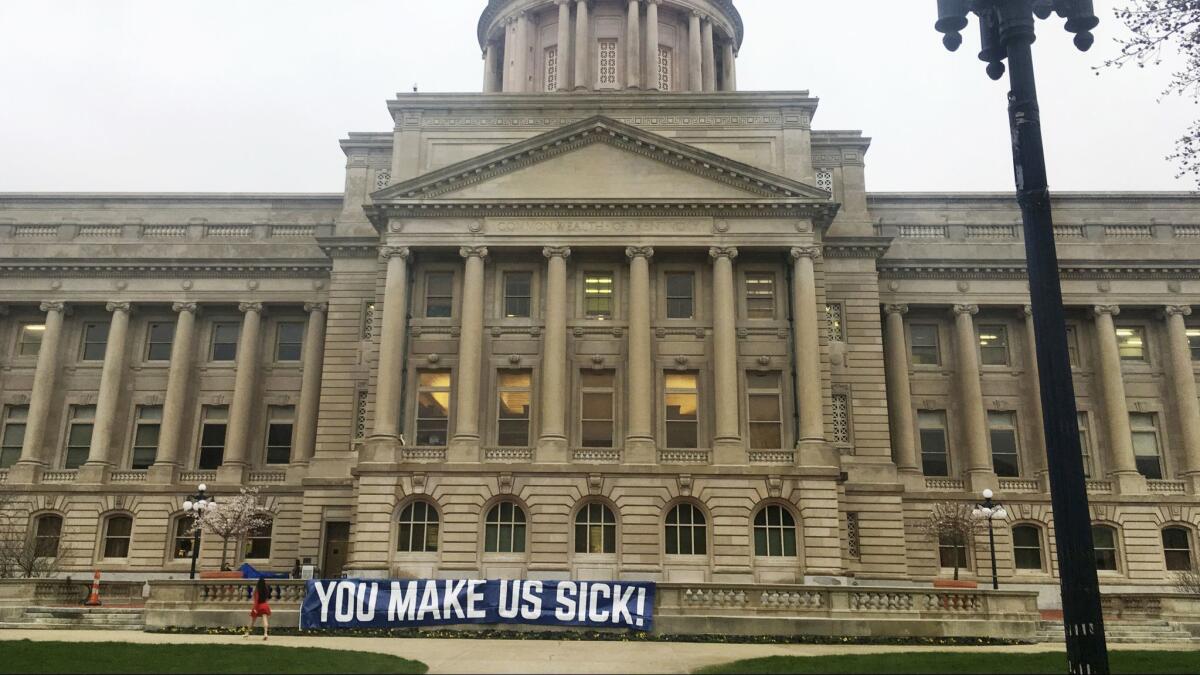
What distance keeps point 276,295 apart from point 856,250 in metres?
28.3

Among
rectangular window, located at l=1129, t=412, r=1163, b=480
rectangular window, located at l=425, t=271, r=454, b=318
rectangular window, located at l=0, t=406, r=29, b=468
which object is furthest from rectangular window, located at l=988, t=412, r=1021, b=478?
rectangular window, located at l=0, t=406, r=29, b=468

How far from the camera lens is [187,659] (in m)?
18.8

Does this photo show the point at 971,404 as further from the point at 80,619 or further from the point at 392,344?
the point at 80,619

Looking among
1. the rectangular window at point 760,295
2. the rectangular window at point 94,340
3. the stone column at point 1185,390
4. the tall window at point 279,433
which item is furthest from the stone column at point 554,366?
the stone column at point 1185,390

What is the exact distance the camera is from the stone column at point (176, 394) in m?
46.0

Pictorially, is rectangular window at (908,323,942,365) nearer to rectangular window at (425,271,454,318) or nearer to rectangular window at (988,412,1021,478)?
rectangular window at (988,412,1021,478)

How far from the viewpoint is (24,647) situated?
2119cm

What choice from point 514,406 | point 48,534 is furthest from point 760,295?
point 48,534

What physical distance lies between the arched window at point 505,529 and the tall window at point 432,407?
3829mm

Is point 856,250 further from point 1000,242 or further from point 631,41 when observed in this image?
point 631,41

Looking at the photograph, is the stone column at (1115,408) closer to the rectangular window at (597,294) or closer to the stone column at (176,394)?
the rectangular window at (597,294)

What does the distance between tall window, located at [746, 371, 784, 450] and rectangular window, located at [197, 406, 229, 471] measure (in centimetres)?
2597

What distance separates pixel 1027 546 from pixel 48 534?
150 ft

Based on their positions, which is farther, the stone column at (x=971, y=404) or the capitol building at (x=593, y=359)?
the stone column at (x=971, y=404)
